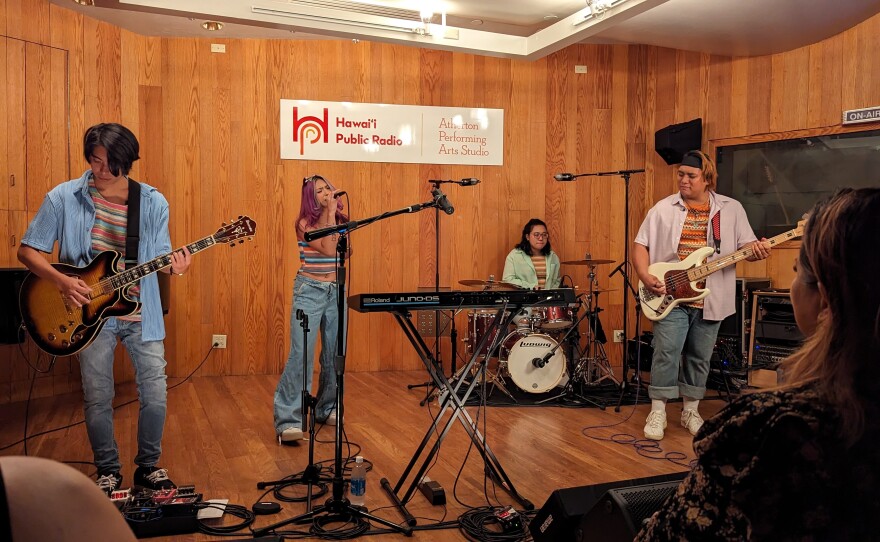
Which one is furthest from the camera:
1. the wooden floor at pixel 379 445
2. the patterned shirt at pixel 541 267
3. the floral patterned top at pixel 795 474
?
the patterned shirt at pixel 541 267

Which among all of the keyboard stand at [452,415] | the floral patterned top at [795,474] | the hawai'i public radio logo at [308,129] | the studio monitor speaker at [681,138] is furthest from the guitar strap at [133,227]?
the studio monitor speaker at [681,138]

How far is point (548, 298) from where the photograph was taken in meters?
3.12

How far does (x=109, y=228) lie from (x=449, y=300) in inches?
67.1

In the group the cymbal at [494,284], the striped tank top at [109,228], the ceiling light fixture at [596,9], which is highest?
the ceiling light fixture at [596,9]

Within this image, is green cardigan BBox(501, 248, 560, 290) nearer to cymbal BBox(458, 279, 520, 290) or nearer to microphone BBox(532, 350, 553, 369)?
cymbal BBox(458, 279, 520, 290)

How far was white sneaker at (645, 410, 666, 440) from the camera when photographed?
14.6 ft

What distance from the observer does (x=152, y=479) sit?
3.35m

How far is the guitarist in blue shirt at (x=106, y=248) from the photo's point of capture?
3240mm

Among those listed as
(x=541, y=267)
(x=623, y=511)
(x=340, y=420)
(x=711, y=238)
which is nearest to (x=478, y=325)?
(x=541, y=267)

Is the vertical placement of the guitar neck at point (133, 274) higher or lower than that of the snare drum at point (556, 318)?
higher

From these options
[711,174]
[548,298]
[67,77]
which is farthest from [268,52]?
[548,298]

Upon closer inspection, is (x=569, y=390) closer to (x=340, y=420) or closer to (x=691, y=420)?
(x=691, y=420)

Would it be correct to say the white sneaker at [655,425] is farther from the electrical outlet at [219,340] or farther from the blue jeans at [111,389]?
the electrical outlet at [219,340]

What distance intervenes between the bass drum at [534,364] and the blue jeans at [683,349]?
1.08m
